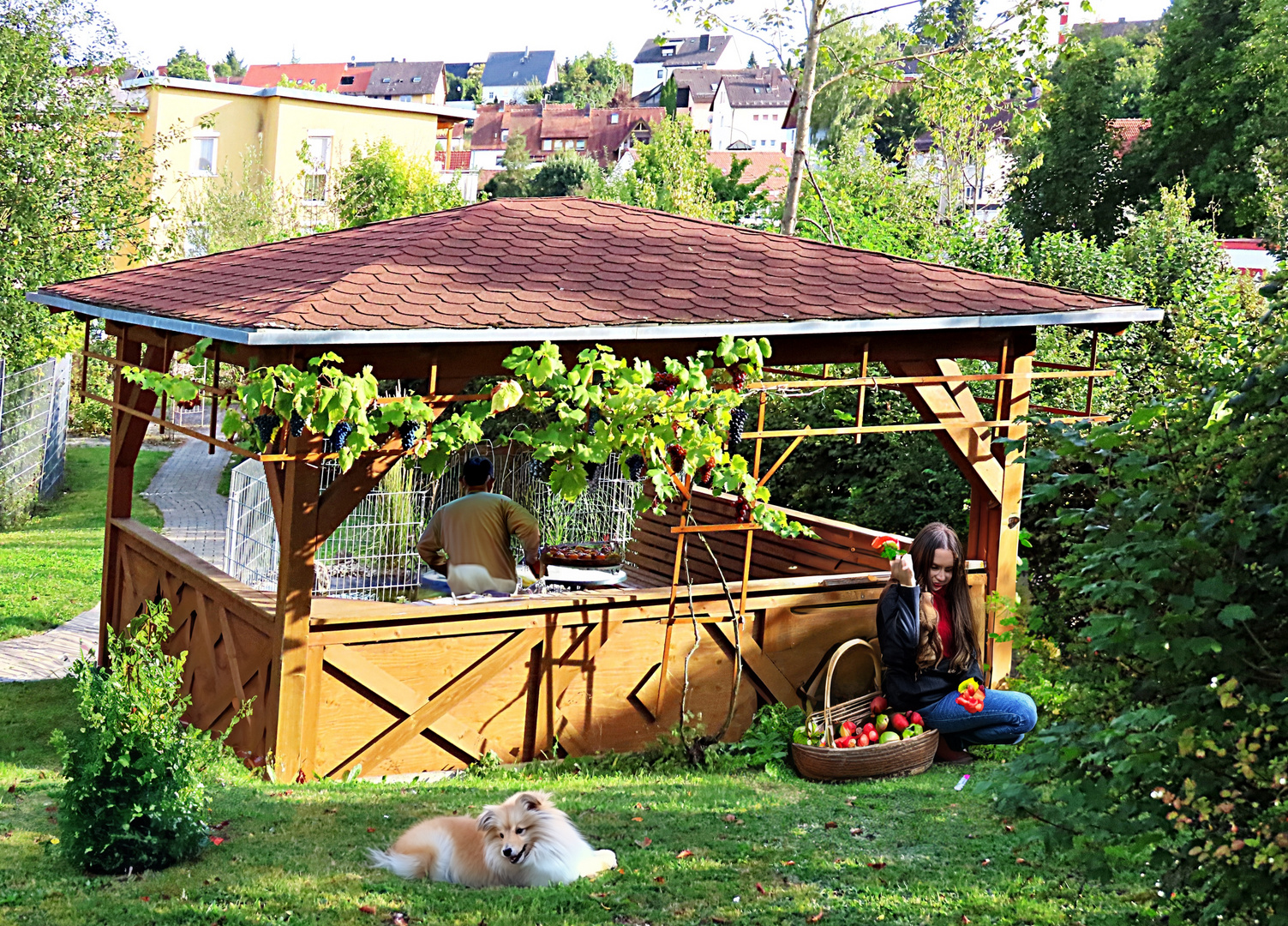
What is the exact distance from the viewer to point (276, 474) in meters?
7.43

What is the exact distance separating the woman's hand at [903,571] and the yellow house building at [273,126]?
32.7 meters

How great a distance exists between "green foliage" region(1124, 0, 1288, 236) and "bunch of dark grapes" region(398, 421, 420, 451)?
29.5m

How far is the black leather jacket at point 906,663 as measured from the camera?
8.45 m

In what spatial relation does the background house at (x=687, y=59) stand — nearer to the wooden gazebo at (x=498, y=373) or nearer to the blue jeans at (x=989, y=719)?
the wooden gazebo at (x=498, y=373)

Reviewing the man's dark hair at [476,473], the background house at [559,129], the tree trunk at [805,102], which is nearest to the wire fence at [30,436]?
the man's dark hair at [476,473]

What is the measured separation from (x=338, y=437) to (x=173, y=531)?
35.4 ft

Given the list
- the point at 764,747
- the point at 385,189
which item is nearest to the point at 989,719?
the point at 764,747

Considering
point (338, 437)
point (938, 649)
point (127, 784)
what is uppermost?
point (338, 437)

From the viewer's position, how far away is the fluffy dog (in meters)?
5.64

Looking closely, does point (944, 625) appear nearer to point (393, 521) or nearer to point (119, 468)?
point (119, 468)

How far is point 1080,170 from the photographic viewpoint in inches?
1497

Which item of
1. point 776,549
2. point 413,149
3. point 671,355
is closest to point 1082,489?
point 776,549

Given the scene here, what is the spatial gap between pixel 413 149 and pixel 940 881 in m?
40.2

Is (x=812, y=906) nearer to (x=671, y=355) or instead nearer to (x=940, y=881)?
(x=940, y=881)
